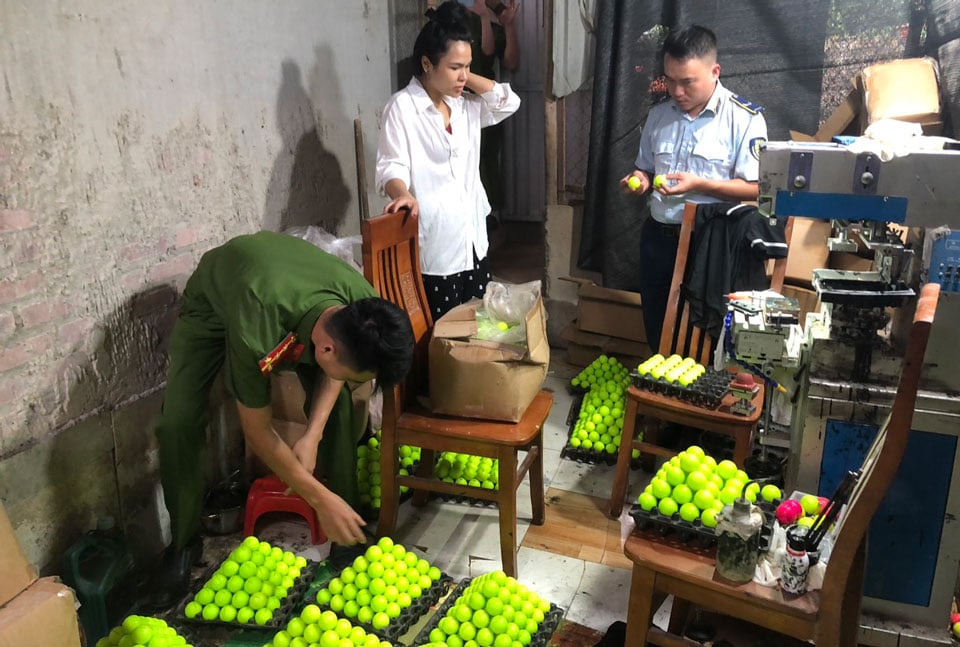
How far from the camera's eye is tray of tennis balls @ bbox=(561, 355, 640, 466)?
317 centimetres

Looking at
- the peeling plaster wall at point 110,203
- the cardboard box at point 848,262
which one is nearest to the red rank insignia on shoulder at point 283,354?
the peeling plaster wall at point 110,203

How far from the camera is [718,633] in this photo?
6.03 feet

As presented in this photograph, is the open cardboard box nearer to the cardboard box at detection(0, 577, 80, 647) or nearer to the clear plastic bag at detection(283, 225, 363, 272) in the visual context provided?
the clear plastic bag at detection(283, 225, 363, 272)

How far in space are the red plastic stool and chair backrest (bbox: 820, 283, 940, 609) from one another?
5.64 ft

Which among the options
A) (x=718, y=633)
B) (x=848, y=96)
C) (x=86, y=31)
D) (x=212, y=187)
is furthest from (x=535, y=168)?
(x=718, y=633)

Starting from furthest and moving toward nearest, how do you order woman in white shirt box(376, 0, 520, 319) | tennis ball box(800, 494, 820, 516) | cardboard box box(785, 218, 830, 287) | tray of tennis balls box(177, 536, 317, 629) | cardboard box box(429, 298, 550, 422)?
cardboard box box(785, 218, 830, 287)
woman in white shirt box(376, 0, 520, 319)
cardboard box box(429, 298, 550, 422)
tray of tennis balls box(177, 536, 317, 629)
tennis ball box(800, 494, 820, 516)

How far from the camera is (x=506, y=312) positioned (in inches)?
93.7

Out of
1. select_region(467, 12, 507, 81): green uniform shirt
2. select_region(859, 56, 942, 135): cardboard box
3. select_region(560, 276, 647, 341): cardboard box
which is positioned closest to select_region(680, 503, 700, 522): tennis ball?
select_region(859, 56, 942, 135): cardboard box

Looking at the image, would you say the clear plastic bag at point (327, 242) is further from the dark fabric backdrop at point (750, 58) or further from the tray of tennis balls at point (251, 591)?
the dark fabric backdrop at point (750, 58)

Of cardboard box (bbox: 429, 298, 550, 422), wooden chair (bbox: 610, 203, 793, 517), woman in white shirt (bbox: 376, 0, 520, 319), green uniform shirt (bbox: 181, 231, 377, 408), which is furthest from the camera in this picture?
woman in white shirt (bbox: 376, 0, 520, 319)

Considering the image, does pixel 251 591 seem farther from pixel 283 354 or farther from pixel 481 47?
pixel 481 47

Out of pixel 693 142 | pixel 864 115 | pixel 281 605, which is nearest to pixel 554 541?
pixel 281 605

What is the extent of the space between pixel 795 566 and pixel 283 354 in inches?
52.2

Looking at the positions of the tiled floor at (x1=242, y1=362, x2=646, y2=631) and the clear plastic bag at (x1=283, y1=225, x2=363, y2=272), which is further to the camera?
the clear plastic bag at (x1=283, y1=225, x2=363, y2=272)
